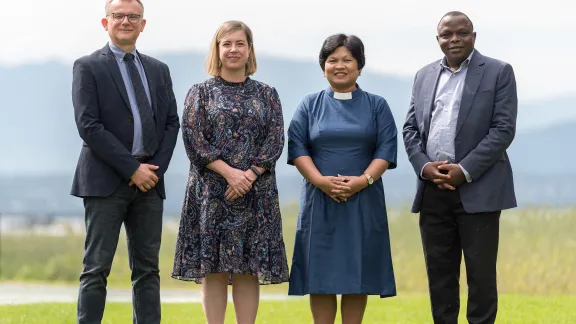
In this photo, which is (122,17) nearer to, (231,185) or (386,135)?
(231,185)

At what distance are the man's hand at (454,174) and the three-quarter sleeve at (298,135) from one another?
85 centimetres

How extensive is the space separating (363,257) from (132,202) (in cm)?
148

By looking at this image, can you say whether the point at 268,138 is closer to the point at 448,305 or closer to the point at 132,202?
the point at 132,202

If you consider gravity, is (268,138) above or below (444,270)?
above

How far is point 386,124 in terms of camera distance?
528 centimetres

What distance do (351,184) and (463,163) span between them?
0.70 metres

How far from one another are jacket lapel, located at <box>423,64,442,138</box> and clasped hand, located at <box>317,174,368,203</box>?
1.81 feet

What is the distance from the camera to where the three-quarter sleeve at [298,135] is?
5230mm

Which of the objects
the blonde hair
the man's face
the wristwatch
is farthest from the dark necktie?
the wristwatch

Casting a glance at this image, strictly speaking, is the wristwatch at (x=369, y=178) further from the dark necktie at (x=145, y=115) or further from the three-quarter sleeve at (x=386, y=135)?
the dark necktie at (x=145, y=115)

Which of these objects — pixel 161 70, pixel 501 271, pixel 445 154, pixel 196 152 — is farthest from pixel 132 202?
pixel 501 271

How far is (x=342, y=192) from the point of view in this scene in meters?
5.14

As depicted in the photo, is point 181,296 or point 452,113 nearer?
point 452,113

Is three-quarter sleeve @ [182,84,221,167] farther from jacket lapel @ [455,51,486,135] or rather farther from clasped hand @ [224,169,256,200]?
jacket lapel @ [455,51,486,135]
